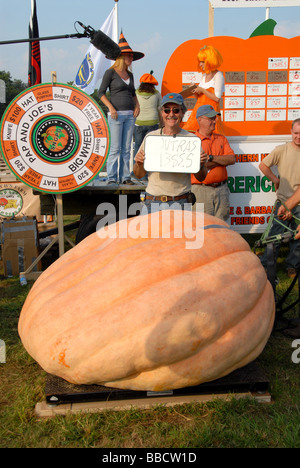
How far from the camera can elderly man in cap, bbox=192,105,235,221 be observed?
507 cm

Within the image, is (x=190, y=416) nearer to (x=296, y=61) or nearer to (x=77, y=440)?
(x=77, y=440)

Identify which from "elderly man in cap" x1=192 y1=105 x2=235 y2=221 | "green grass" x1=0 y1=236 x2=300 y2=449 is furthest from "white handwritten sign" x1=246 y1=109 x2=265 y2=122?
"green grass" x1=0 y1=236 x2=300 y2=449

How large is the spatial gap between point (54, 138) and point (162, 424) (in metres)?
3.58

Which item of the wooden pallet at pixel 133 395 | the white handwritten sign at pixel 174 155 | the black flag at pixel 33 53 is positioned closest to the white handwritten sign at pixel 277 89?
the white handwritten sign at pixel 174 155

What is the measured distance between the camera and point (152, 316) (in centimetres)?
245

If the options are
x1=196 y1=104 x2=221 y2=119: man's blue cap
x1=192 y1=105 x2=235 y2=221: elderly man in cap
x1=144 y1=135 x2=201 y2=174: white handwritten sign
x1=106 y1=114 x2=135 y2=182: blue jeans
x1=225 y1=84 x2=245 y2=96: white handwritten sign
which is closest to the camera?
x1=144 y1=135 x2=201 y2=174: white handwritten sign

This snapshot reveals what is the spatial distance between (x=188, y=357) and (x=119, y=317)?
1.61ft

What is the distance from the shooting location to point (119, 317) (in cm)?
246

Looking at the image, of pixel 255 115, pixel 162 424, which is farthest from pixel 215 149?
pixel 162 424

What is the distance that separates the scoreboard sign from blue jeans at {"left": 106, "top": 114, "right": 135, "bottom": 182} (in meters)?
0.97

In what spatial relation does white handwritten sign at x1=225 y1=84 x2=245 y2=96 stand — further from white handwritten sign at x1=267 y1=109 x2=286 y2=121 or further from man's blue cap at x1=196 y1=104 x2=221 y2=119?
man's blue cap at x1=196 y1=104 x2=221 y2=119

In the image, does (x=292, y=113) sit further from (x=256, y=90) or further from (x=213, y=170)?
(x=213, y=170)

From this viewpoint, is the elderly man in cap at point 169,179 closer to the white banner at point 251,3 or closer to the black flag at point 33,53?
the white banner at point 251,3

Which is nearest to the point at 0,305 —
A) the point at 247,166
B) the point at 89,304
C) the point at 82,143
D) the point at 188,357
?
the point at 82,143
